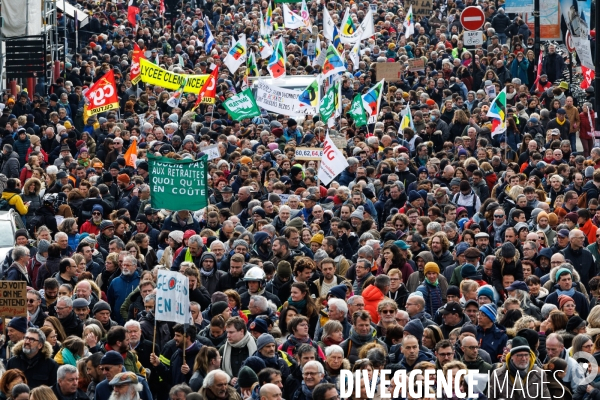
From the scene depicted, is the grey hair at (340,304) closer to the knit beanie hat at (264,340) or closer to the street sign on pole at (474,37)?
the knit beanie hat at (264,340)

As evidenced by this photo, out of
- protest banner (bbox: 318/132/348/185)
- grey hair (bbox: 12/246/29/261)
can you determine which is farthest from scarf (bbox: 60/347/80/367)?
protest banner (bbox: 318/132/348/185)

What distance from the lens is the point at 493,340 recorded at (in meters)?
12.3

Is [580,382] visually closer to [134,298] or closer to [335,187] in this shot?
[134,298]

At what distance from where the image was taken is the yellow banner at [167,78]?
2717cm

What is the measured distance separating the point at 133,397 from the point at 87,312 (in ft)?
9.28

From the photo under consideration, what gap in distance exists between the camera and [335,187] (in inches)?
773

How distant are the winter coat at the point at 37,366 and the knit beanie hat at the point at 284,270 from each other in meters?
3.35

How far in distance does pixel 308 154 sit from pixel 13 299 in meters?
9.72

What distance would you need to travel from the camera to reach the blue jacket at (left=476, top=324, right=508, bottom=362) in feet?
40.2

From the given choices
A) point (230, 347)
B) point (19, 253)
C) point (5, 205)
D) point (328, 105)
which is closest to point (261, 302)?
point (230, 347)

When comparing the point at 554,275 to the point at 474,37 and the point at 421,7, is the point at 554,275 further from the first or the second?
the point at 421,7

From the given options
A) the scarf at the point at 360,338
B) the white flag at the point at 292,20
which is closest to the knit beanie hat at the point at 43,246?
the scarf at the point at 360,338

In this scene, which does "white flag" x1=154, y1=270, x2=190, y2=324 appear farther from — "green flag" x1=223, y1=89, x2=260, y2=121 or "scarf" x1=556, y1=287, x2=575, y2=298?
"green flag" x1=223, y1=89, x2=260, y2=121

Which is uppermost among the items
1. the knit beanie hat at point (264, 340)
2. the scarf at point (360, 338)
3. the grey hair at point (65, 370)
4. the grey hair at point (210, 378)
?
the knit beanie hat at point (264, 340)
